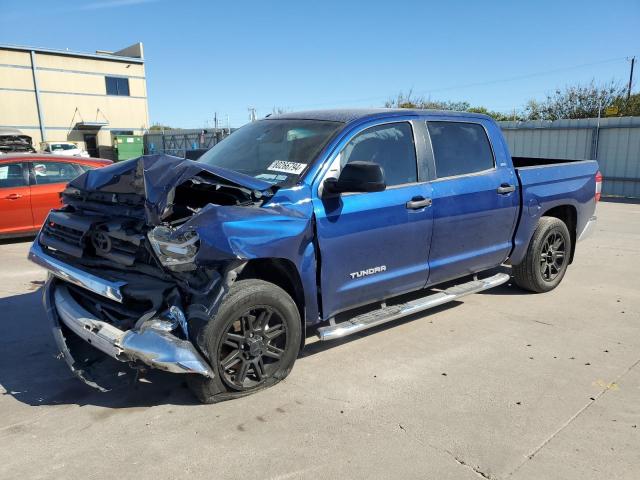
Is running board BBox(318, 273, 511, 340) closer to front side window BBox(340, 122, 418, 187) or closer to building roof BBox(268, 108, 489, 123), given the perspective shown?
front side window BBox(340, 122, 418, 187)

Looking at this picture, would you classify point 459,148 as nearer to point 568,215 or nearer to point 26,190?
point 568,215

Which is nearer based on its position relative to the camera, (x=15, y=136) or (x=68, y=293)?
(x=68, y=293)

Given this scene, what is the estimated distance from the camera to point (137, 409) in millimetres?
3439

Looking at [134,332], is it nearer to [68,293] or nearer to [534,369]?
[68,293]

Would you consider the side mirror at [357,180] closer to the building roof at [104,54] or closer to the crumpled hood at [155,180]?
the crumpled hood at [155,180]

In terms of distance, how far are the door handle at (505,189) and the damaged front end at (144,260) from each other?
240cm

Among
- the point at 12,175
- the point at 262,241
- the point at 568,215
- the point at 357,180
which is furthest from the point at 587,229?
the point at 12,175

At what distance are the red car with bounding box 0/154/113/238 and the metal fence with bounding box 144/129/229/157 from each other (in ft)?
63.3

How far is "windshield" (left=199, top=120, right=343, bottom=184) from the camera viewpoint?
397 cm

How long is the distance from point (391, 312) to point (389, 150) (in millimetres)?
1337

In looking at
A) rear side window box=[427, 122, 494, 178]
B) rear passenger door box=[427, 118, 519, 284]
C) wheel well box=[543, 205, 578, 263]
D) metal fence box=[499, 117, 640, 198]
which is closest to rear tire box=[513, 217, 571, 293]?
wheel well box=[543, 205, 578, 263]

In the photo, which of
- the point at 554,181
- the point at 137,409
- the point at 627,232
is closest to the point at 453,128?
the point at 554,181

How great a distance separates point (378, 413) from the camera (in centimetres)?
337

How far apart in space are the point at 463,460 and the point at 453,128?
121 inches
